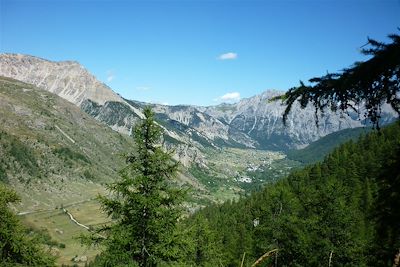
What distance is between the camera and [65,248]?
168875 mm

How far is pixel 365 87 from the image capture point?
28.8ft

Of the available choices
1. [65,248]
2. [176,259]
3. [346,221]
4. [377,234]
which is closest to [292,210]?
[346,221]

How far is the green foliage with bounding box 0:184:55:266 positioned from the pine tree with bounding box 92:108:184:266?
25.5 ft

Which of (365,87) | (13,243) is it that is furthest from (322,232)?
(365,87)

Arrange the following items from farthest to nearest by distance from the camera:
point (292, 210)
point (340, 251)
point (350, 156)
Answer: point (350, 156) < point (292, 210) < point (340, 251)

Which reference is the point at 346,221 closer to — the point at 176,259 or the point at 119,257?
the point at 176,259

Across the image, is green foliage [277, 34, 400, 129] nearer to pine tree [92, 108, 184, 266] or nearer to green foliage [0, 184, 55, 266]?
pine tree [92, 108, 184, 266]

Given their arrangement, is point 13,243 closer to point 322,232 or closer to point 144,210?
point 144,210

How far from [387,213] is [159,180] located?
49.9 feet

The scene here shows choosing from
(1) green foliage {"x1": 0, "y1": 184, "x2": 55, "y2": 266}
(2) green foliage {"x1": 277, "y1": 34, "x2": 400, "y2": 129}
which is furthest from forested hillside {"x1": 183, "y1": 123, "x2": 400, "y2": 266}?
(1) green foliage {"x1": 0, "y1": 184, "x2": 55, "y2": 266}

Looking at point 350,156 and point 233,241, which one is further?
point 350,156

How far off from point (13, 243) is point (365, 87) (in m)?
25.3

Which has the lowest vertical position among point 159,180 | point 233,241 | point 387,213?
point 233,241

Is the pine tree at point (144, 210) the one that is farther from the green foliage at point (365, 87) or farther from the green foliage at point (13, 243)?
the green foliage at point (365, 87)
